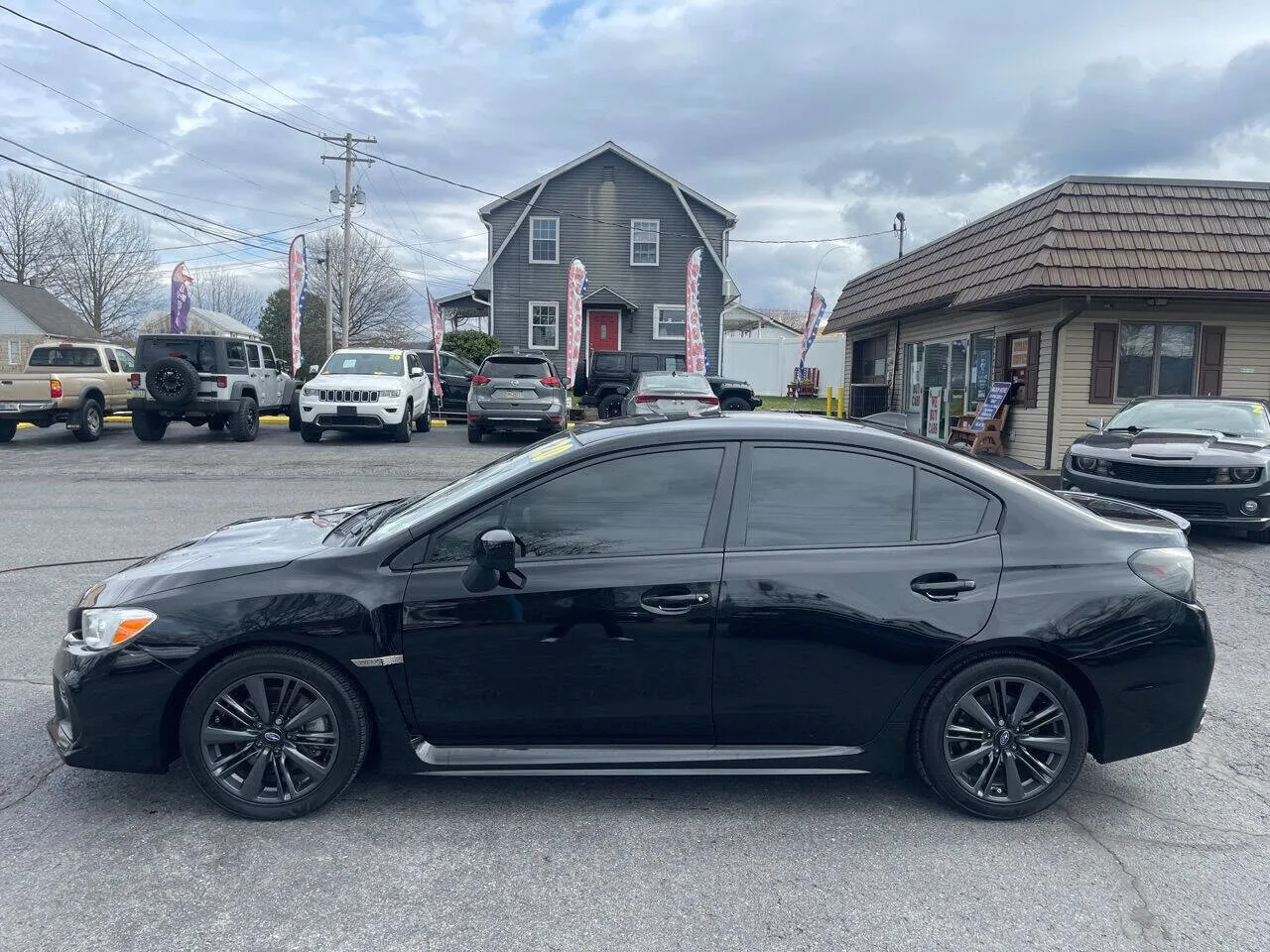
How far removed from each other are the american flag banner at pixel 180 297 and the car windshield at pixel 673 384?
16298 millimetres

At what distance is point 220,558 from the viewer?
3.70 m

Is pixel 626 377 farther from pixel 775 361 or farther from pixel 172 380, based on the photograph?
pixel 775 361

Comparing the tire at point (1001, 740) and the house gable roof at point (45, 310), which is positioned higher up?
the house gable roof at point (45, 310)

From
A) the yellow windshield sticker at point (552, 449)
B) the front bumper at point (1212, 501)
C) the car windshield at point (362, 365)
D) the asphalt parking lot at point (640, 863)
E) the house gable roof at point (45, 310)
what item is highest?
the house gable roof at point (45, 310)

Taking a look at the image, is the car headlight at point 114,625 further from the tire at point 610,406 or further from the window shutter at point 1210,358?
the tire at point 610,406

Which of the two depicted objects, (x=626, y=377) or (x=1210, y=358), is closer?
(x=1210, y=358)

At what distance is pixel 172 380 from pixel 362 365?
131 inches

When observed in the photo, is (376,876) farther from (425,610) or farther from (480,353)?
(480,353)

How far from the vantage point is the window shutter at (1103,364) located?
1430 centimetres

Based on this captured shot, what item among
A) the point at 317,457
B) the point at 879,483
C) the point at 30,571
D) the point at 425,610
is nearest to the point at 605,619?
the point at 425,610

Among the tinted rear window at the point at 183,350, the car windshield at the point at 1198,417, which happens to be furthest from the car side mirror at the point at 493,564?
the tinted rear window at the point at 183,350

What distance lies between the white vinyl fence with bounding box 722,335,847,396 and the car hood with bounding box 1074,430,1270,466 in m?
30.9

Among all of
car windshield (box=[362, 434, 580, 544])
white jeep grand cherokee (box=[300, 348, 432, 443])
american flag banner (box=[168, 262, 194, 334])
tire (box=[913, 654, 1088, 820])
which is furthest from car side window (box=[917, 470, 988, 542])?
american flag banner (box=[168, 262, 194, 334])

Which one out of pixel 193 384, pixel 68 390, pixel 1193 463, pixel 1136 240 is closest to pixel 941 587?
pixel 1193 463
